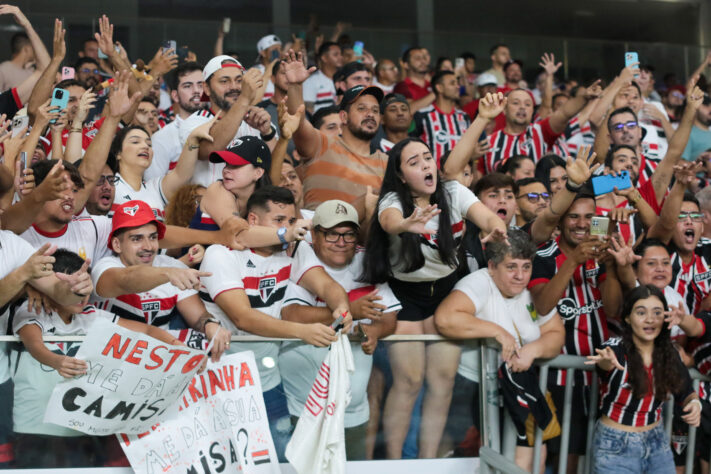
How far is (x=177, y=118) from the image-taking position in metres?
7.33

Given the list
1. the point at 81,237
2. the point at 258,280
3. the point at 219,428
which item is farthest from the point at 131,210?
the point at 219,428

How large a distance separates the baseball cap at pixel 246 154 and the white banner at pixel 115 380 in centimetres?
149

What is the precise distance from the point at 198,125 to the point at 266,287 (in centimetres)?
193

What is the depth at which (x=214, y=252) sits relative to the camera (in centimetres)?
525

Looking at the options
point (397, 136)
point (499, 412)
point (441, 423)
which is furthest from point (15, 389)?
point (397, 136)

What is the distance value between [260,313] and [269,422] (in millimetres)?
563

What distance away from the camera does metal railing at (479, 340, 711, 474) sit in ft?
16.9

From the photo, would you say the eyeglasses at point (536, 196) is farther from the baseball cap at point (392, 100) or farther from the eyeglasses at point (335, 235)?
the eyeglasses at point (335, 235)

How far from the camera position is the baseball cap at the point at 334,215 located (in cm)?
543

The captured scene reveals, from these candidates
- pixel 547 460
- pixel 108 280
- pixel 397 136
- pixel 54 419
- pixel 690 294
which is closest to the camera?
pixel 54 419

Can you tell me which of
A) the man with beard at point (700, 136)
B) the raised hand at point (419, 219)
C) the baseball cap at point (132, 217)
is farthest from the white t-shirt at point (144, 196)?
the man with beard at point (700, 136)

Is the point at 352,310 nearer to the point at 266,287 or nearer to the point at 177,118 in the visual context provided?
the point at 266,287

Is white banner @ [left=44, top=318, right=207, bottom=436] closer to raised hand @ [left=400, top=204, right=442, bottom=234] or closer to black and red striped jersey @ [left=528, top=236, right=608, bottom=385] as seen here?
raised hand @ [left=400, top=204, right=442, bottom=234]

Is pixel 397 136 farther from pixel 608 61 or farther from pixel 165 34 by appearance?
pixel 608 61
